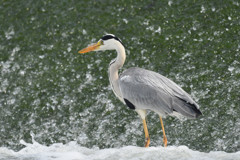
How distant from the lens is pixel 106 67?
38.9 ft

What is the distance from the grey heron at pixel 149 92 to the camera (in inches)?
331

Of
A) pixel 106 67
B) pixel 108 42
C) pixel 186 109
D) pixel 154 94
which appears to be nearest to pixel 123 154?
pixel 154 94

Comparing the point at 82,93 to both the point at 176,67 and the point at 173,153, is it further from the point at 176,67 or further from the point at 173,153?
the point at 173,153

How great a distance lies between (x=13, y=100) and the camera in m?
11.4

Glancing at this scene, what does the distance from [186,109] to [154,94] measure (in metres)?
0.70

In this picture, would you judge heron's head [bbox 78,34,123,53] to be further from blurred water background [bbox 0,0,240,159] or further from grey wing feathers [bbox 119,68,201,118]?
blurred water background [bbox 0,0,240,159]

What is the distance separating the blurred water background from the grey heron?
134 centimetres

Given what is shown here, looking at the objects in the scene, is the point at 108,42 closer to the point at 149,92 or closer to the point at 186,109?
the point at 149,92

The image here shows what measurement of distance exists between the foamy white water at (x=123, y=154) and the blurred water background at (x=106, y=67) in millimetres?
774

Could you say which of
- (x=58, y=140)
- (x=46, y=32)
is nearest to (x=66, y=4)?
(x=46, y=32)

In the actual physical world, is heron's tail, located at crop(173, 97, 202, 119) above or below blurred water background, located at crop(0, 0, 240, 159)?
below

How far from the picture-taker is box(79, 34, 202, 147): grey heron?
841 cm

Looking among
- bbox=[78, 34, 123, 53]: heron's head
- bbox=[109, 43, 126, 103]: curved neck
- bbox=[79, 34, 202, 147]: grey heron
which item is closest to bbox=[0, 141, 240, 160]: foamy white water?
bbox=[79, 34, 202, 147]: grey heron

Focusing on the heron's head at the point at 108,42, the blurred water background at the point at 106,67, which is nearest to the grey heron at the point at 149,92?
the heron's head at the point at 108,42
